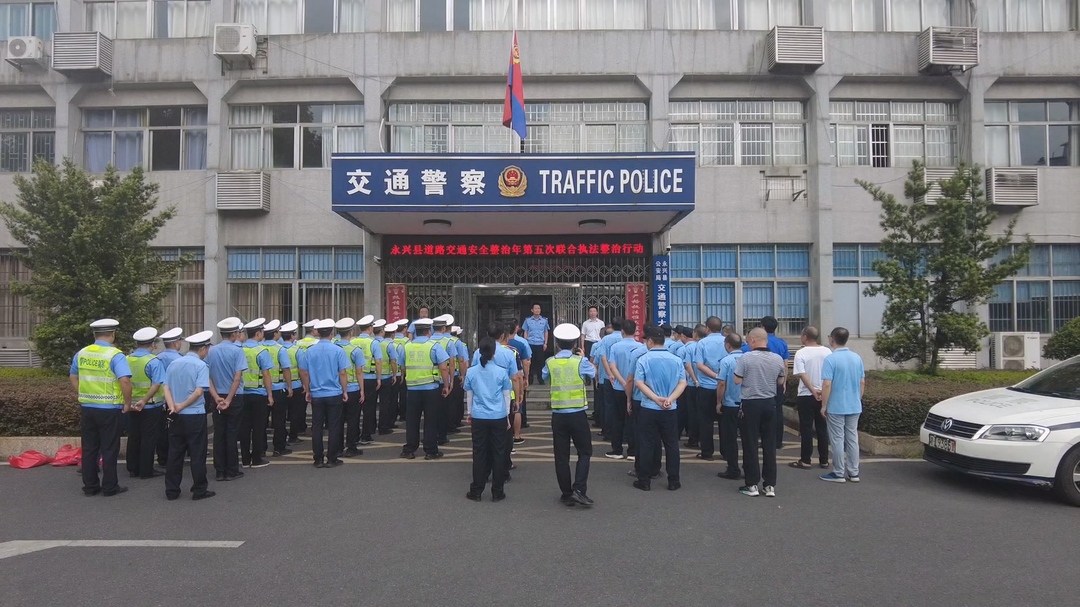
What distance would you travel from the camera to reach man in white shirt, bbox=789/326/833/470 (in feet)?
26.5

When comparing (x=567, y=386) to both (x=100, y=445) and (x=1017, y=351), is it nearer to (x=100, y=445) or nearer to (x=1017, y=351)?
(x=100, y=445)

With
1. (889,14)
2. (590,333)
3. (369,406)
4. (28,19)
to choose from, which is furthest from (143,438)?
(889,14)

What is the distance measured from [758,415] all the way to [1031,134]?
45.8ft

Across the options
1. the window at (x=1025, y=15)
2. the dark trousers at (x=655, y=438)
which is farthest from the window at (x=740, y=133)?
the dark trousers at (x=655, y=438)

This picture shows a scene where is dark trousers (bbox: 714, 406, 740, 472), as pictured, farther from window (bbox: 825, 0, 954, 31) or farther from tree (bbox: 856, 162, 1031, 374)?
window (bbox: 825, 0, 954, 31)

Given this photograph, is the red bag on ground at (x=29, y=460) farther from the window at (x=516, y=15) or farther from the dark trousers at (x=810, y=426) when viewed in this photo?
the window at (x=516, y=15)

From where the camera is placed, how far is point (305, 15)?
16.6 meters

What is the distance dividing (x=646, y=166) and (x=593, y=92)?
400cm

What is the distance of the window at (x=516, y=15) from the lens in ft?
54.1

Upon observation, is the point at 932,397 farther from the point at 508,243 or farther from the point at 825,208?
the point at 508,243

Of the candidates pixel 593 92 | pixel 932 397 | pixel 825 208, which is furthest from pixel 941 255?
pixel 593 92

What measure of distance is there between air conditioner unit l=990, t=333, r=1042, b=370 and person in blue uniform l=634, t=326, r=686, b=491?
11.8 m

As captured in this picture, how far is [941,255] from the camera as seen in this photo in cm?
1115

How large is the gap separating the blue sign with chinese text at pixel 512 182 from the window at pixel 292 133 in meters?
3.99
